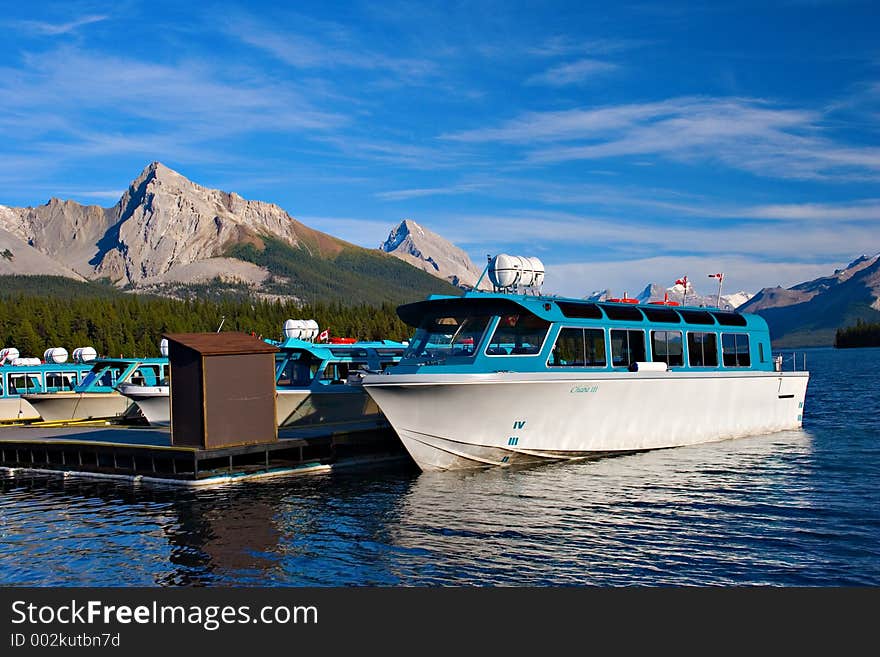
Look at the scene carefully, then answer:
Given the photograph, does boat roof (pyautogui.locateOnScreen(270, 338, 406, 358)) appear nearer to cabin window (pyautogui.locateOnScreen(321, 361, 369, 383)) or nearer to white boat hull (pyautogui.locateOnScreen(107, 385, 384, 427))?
cabin window (pyautogui.locateOnScreen(321, 361, 369, 383))

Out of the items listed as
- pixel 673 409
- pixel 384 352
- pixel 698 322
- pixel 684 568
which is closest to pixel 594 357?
pixel 673 409

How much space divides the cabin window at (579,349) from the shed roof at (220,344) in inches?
379

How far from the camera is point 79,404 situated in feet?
164

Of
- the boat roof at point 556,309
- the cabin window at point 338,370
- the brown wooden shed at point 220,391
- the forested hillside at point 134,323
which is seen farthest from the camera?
the forested hillside at point 134,323

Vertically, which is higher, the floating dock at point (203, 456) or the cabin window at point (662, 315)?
the cabin window at point (662, 315)

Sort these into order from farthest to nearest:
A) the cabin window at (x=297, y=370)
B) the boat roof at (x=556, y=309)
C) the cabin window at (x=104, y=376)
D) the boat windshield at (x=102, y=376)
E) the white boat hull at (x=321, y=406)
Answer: the cabin window at (x=104, y=376), the boat windshield at (x=102, y=376), the cabin window at (x=297, y=370), the white boat hull at (x=321, y=406), the boat roof at (x=556, y=309)

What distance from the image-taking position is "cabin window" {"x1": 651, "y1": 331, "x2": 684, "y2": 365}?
3231 centimetres

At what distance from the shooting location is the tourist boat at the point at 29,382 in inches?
2141

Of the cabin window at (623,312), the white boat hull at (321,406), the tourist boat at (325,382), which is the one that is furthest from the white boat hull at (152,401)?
the cabin window at (623,312)

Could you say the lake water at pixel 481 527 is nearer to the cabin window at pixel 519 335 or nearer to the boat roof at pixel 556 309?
the cabin window at pixel 519 335

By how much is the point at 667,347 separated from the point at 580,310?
15.5 ft

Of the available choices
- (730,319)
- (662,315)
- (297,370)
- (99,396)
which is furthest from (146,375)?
(730,319)

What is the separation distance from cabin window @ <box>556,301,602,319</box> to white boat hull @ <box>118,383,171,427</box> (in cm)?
2198

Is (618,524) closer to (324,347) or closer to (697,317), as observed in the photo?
(697,317)
